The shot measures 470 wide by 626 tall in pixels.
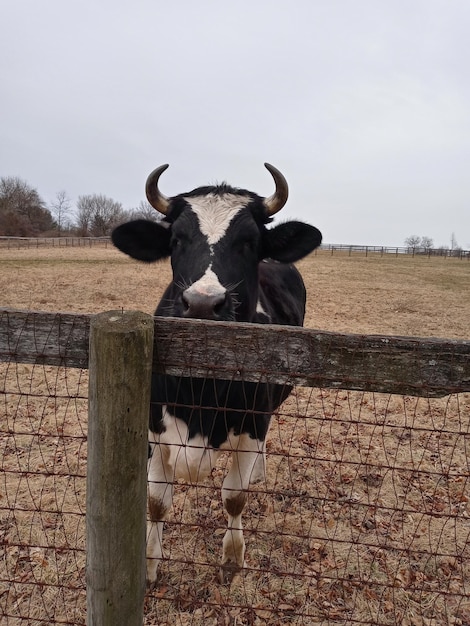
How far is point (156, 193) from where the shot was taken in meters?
3.42

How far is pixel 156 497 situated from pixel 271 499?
1370 millimetres

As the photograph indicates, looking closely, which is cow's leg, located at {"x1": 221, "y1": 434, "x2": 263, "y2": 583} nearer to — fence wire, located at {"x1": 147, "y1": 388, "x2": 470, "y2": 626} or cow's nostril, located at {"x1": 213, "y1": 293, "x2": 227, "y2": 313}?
fence wire, located at {"x1": 147, "y1": 388, "x2": 470, "y2": 626}

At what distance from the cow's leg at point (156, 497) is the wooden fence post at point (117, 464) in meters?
1.31

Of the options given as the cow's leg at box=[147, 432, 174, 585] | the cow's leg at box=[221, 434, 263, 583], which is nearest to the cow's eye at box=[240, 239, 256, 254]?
the cow's leg at box=[221, 434, 263, 583]

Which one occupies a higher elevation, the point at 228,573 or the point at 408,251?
the point at 408,251

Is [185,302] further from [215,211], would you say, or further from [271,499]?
[271,499]

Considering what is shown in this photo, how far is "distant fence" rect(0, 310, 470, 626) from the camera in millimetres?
1730

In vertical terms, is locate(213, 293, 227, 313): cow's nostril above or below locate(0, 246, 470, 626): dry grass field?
above

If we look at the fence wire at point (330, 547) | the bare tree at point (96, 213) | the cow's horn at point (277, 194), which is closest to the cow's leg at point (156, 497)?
the fence wire at point (330, 547)

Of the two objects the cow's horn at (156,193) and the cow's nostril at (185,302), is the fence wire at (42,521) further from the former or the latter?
the cow's horn at (156,193)

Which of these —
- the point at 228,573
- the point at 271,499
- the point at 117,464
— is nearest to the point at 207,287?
the point at 117,464

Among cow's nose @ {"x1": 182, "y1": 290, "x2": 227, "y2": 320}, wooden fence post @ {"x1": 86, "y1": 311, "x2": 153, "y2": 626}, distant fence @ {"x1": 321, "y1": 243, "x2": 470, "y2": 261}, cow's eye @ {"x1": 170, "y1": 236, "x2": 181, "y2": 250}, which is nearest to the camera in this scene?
wooden fence post @ {"x1": 86, "y1": 311, "x2": 153, "y2": 626}

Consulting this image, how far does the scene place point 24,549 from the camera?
3334 mm

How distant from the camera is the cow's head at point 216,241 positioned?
2.61 m
